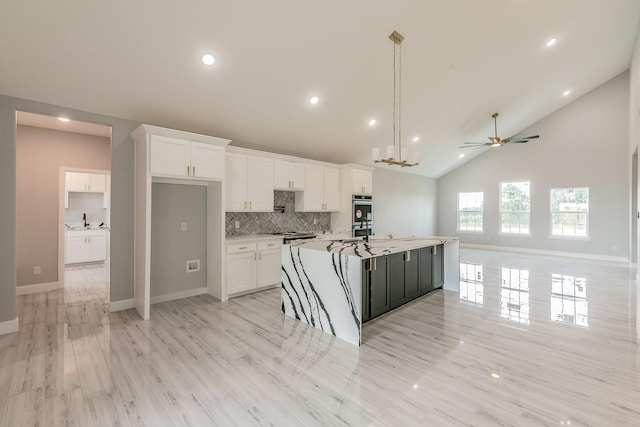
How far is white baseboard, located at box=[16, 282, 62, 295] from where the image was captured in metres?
4.74

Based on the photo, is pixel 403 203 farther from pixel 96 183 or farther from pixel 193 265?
pixel 96 183

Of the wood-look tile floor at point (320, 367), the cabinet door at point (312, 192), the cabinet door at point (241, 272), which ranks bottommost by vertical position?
the wood-look tile floor at point (320, 367)

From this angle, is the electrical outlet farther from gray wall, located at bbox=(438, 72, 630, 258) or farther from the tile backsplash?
gray wall, located at bbox=(438, 72, 630, 258)

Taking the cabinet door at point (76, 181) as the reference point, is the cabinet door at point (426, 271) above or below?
below

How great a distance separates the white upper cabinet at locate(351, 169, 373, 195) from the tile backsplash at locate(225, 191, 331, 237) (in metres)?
0.89

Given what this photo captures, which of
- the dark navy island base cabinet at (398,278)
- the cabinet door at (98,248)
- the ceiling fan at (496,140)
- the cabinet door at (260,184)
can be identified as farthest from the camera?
the cabinet door at (98,248)

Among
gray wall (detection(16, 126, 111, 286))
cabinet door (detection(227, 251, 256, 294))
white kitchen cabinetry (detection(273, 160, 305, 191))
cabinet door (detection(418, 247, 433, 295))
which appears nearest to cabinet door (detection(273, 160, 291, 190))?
white kitchen cabinetry (detection(273, 160, 305, 191))

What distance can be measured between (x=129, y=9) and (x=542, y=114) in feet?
32.6

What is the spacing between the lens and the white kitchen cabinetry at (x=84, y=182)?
22.9 feet

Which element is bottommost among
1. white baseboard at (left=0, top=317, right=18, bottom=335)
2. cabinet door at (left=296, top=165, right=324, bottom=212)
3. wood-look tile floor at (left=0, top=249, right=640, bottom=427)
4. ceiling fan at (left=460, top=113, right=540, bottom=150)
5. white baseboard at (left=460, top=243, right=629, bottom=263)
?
wood-look tile floor at (left=0, top=249, right=640, bottom=427)

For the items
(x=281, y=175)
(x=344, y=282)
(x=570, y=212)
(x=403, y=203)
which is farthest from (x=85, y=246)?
(x=570, y=212)

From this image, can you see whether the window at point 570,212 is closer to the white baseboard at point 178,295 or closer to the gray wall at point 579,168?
the gray wall at point 579,168

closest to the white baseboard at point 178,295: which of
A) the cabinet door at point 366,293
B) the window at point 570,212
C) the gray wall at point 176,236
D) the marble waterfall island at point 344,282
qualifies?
the gray wall at point 176,236

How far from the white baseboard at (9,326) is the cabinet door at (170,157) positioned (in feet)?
7.37
